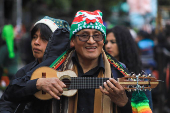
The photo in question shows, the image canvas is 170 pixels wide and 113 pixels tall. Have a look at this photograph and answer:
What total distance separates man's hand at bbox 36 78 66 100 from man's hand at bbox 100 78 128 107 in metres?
0.36

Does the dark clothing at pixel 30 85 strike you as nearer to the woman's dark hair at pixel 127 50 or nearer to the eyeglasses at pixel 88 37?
the eyeglasses at pixel 88 37

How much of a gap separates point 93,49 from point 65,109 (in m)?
0.61

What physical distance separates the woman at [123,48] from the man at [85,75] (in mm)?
1451

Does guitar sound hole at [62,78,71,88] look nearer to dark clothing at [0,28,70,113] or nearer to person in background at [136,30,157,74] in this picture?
dark clothing at [0,28,70,113]

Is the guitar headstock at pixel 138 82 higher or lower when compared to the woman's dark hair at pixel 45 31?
lower

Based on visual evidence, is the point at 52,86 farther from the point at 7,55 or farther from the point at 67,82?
the point at 7,55

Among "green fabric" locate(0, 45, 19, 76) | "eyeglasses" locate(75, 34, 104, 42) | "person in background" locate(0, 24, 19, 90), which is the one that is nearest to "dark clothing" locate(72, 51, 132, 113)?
"eyeglasses" locate(75, 34, 104, 42)

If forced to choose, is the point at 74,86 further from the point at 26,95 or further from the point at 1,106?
the point at 1,106

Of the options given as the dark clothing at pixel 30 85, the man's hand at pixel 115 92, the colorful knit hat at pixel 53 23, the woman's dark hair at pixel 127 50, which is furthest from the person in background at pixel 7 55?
the man's hand at pixel 115 92

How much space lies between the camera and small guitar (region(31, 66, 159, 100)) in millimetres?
2738

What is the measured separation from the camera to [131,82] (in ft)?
8.93

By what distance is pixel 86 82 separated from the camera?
286cm

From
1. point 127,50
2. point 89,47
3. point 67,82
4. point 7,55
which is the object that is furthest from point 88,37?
point 7,55

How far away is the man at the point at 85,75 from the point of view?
2794 millimetres
